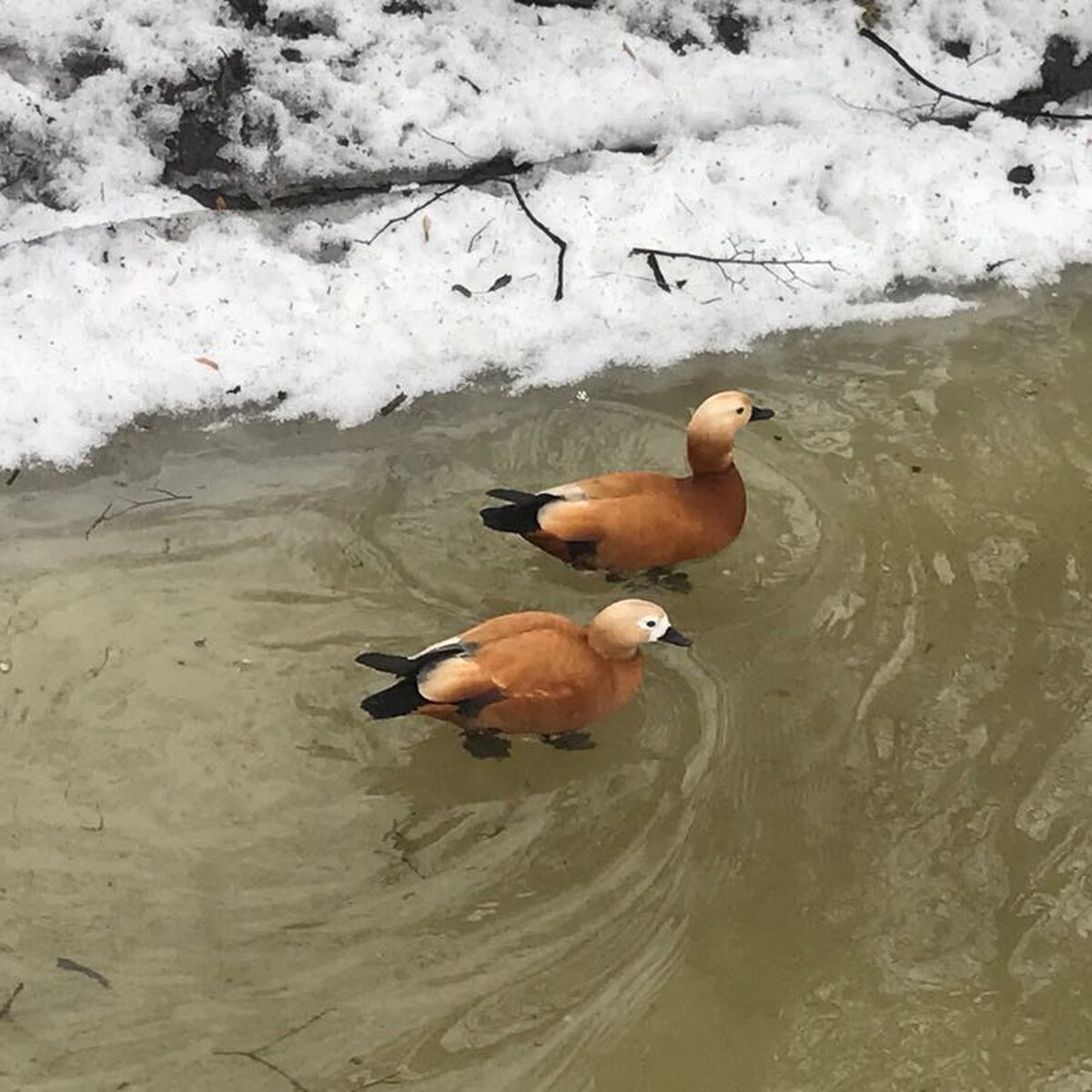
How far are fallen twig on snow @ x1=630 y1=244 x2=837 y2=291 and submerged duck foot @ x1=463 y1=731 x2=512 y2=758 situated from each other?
5.70ft

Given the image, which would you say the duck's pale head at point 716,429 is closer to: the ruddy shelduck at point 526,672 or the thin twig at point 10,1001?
the ruddy shelduck at point 526,672

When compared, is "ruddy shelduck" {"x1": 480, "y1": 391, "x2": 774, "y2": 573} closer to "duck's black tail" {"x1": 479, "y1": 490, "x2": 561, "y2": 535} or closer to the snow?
"duck's black tail" {"x1": 479, "y1": 490, "x2": 561, "y2": 535}

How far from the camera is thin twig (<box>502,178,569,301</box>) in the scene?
4.08 metres

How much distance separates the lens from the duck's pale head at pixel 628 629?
2934mm

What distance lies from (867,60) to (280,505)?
277 centimetres

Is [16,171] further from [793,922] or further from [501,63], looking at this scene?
[793,922]

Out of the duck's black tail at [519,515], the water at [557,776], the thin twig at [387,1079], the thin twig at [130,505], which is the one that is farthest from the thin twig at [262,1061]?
the thin twig at [130,505]

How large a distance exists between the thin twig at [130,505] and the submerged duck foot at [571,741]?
1248mm

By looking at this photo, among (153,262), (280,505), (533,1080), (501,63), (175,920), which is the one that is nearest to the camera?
(533,1080)

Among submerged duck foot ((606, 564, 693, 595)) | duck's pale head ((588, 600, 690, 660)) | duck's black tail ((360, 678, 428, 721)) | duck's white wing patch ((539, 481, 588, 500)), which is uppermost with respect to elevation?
duck's white wing patch ((539, 481, 588, 500))

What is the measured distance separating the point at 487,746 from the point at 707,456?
36.8 inches

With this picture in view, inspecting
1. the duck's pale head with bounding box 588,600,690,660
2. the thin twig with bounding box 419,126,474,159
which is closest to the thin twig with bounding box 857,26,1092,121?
the thin twig with bounding box 419,126,474,159

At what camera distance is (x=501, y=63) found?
4395mm

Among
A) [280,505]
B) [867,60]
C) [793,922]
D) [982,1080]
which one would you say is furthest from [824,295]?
[982,1080]
